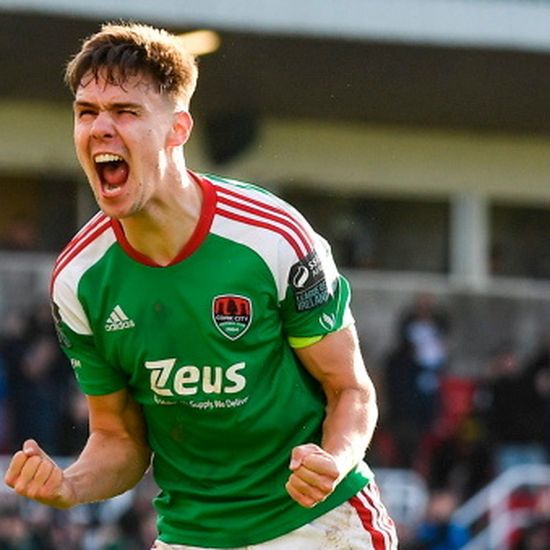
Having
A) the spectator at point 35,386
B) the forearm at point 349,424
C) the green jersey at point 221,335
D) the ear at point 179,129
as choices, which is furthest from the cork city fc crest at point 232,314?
the spectator at point 35,386

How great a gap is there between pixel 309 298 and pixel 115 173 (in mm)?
729

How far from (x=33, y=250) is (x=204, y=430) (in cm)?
1331

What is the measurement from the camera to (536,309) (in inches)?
817

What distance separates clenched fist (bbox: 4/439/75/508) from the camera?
5906mm

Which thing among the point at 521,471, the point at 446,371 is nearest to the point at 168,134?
the point at 521,471

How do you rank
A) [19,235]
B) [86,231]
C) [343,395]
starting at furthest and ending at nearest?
[19,235]
[86,231]
[343,395]

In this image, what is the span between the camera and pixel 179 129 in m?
6.18

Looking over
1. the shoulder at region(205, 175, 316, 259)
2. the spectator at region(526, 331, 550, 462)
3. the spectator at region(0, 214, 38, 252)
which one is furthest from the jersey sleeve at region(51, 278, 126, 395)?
the spectator at region(0, 214, 38, 252)

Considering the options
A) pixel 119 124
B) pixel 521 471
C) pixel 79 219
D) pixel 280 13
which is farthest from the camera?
pixel 79 219

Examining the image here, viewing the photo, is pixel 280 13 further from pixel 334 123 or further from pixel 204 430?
pixel 204 430

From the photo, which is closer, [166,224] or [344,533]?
[166,224]

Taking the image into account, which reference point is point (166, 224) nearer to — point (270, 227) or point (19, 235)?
point (270, 227)

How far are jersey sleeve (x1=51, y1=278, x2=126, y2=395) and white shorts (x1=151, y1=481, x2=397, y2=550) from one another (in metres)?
0.55

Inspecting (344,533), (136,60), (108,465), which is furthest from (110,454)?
(136,60)
